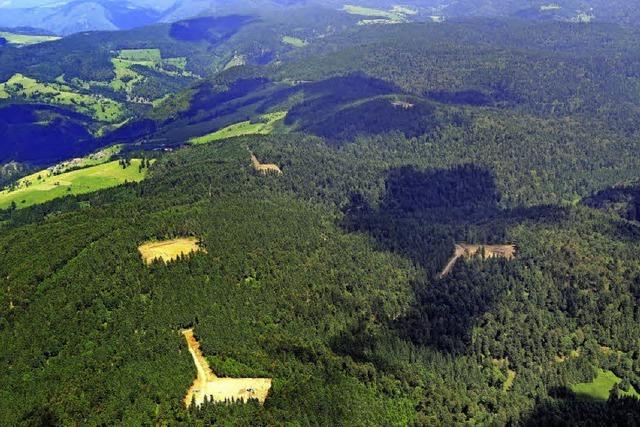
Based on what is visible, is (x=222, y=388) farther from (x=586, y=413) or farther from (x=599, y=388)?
(x=599, y=388)

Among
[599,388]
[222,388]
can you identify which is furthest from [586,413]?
[222,388]

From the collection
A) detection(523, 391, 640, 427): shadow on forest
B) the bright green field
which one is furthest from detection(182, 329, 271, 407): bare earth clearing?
the bright green field

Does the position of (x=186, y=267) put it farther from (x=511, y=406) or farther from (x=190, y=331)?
(x=511, y=406)

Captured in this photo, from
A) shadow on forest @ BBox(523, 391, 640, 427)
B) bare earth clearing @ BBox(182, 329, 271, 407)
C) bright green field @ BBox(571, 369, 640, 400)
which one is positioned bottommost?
bright green field @ BBox(571, 369, 640, 400)

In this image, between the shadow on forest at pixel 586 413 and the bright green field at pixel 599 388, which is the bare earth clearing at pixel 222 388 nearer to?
the shadow on forest at pixel 586 413

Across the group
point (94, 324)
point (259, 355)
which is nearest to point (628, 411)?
point (259, 355)

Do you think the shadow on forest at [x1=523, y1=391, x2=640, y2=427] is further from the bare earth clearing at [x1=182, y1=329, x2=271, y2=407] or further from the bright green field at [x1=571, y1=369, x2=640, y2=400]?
the bare earth clearing at [x1=182, y1=329, x2=271, y2=407]

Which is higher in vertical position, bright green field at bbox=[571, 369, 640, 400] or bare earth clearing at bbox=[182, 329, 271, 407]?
bare earth clearing at bbox=[182, 329, 271, 407]
